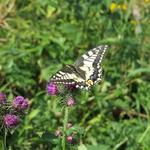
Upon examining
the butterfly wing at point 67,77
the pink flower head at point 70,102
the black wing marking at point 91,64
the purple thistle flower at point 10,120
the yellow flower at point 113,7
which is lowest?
the purple thistle flower at point 10,120

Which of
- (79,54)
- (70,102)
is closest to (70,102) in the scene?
(70,102)

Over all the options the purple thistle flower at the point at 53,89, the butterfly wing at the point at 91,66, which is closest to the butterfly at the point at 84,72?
the butterfly wing at the point at 91,66

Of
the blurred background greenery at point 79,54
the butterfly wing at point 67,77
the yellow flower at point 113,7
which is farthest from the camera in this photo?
the yellow flower at point 113,7

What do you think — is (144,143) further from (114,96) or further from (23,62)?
(23,62)

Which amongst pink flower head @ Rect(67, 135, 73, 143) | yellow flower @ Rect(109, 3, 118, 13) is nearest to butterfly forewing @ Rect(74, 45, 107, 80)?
pink flower head @ Rect(67, 135, 73, 143)

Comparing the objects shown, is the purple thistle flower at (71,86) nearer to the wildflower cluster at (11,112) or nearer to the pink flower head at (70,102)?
the pink flower head at (70,102)

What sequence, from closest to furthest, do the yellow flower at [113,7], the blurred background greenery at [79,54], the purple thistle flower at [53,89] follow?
the purple thistle flower at [53,89]
the blurred background greenery at [79,54]
the yellow flower at [113,7]

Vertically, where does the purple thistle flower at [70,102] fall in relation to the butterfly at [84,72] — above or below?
below

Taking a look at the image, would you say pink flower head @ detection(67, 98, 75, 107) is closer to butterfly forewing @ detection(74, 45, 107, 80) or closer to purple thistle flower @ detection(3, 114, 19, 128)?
butterfly forewing @ detection(74, 45, 107, 80)
